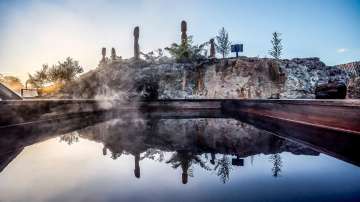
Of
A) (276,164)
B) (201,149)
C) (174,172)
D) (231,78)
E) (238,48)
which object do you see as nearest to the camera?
(174,172)

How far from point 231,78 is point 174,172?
16.5 m

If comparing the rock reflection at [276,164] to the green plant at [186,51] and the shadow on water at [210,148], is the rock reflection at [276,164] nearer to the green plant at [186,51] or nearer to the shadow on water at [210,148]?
the shadow on water at [210,148]

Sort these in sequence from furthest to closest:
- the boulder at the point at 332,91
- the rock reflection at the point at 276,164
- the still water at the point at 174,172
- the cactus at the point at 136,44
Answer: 1. the cactus at the point at 136,44
2. the boulder at the point at 332,91
3. the rock reflection at the point at 276,164
4. the still water at the point at 174,172

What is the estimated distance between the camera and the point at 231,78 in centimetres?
1770

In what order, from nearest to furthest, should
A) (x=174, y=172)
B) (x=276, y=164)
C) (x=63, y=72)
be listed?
(x=174, y=172), (x=276, y=164), (x=63, y=72)

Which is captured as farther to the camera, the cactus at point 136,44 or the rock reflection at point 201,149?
the cactus at point 136,44

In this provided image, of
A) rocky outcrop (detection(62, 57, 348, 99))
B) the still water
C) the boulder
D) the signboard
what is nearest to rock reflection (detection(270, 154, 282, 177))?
the still water

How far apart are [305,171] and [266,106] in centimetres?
453

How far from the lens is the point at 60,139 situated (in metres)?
3.38

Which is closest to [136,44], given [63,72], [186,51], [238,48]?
[186,51]

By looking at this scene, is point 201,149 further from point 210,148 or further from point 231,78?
point 231,78

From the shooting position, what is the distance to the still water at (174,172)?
53.8 inches

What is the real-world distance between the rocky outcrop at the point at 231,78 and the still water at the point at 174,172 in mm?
A: 13574

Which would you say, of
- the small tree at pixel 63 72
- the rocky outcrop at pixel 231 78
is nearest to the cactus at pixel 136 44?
the rocky outcrop at pixel 231 78
